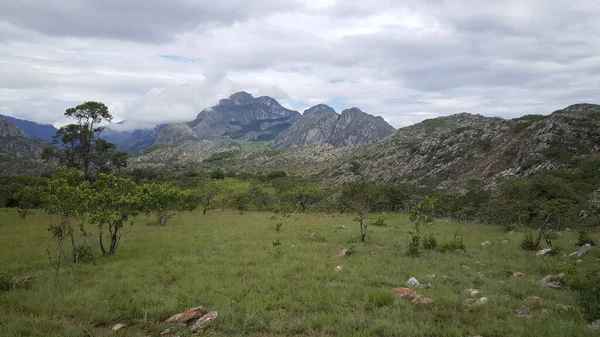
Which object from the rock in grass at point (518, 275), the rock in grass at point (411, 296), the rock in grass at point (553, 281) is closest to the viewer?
the rock in grass at point (411, 296)

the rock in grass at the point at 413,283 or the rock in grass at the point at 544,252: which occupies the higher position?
the rock in grass at the point at 413,283

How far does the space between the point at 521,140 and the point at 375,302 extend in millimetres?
80464

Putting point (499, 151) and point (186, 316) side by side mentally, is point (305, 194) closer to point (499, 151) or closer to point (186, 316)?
point (499, 151)

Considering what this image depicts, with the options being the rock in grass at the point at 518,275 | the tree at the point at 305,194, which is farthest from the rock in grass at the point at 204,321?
the tree at the point at 305,194

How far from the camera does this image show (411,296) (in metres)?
11.9

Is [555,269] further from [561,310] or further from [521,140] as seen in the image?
[521,140]

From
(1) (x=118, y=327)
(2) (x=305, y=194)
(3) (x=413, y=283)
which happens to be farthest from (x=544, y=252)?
(2) (x=305, y=194)

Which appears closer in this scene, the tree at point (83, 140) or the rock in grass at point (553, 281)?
the rock in grass at point (553, 281)

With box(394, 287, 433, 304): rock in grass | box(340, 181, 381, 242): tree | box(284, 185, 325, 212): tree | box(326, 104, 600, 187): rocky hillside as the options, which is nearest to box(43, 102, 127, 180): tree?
box(284, 185, 325, 212): tree

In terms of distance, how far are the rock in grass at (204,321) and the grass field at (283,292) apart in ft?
0.66

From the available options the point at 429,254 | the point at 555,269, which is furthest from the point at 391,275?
the point at 555,269

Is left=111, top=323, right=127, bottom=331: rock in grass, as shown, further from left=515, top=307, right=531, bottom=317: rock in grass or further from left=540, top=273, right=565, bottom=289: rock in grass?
left=540, top=273, right=565, bottom=289: rock in grass

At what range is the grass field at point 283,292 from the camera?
9.49m

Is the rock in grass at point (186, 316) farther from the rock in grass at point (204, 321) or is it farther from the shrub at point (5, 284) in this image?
the shrub at point (5, 284)
